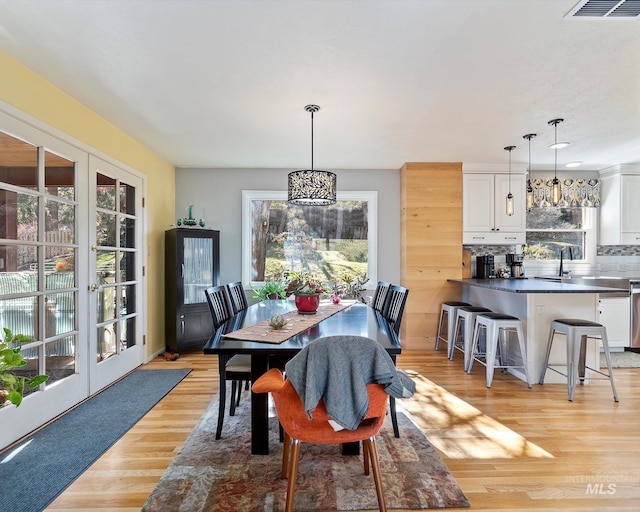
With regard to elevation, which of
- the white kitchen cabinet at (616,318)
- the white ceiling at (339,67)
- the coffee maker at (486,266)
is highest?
the white ceiling at (339,67)

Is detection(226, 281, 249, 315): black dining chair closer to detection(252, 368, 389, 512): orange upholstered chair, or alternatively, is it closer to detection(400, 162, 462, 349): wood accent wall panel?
detection(252, 368, 389, 512): orange upholstered chair

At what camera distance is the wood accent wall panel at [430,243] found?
466 centimetres

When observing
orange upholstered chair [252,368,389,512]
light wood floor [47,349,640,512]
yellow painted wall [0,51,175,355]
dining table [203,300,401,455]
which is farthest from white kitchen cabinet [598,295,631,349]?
yellow painted wall [0,51,175,355]

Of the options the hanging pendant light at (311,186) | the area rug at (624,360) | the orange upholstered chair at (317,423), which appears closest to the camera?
the orange upholstered chair at (317,423)

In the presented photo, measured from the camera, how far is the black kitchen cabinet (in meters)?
4.25

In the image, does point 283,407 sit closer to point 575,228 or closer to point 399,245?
point 399,245

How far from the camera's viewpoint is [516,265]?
472 centimetres

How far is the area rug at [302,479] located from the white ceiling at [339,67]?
2.42 metres

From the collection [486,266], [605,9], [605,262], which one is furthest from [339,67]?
[605,262]

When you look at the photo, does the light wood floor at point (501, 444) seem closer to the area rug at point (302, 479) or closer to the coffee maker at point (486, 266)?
the area rug at point (302, 479)

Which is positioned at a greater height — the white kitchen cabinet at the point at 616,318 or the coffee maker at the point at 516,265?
the coffee maker at the point at 516,265

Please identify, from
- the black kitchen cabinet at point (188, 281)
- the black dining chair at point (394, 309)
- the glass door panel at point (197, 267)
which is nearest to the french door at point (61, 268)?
the black kitchen cabinet at point (188, 281)

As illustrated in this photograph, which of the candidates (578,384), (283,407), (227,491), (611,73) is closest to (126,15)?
(283,407)

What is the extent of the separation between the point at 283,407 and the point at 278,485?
0.59 metres
